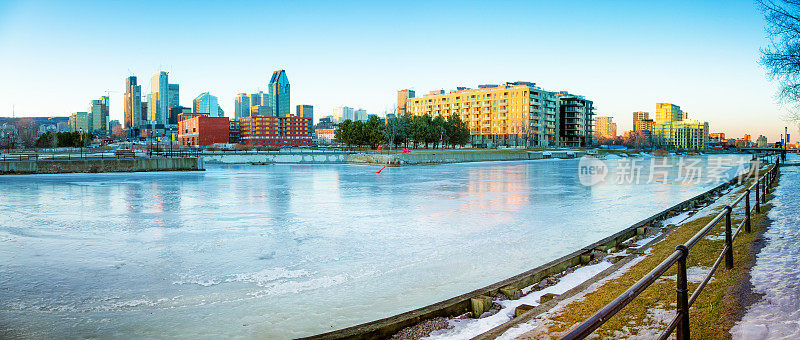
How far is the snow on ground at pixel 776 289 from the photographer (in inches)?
177

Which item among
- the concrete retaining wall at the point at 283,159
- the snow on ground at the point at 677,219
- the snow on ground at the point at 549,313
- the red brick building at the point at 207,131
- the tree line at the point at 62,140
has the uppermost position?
the red brick building at the point at 207,131

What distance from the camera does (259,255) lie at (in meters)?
9.55

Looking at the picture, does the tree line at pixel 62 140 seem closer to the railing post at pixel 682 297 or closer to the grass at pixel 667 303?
the grass at pixel 667 303

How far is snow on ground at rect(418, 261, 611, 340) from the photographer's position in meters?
5.52

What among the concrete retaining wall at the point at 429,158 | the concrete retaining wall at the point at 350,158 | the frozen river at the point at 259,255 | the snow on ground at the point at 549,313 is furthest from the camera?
the concrete retaining wall at the point at 350,158

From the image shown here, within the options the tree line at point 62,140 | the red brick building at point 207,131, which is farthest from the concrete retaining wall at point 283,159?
the red brick building at point 207,131

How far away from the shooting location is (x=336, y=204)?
17656mm

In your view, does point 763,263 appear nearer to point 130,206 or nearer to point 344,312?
point 344,312

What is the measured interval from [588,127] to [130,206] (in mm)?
189932

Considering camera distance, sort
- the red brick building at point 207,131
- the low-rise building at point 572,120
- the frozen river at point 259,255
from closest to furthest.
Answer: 1. the frozen river at point 259,255
2. the red brick building at point 207,131
3. the low-rise building at point 572,120

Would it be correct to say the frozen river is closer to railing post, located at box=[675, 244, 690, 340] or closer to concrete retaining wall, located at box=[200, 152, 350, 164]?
railing post, located at box=[675, 244, 690, 340]

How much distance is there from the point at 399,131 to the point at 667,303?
3391 inches

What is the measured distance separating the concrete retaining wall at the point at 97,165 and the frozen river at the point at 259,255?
57.4 ft

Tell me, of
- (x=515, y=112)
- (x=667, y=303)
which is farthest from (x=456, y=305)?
(x=515, y=112)
